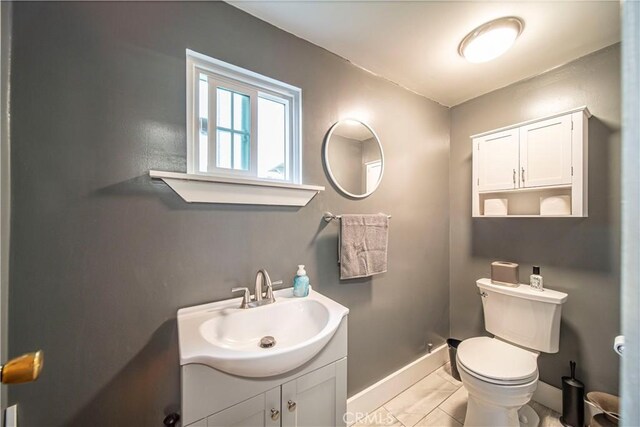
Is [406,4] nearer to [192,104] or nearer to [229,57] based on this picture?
[229,57]

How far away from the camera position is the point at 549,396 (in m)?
1.52

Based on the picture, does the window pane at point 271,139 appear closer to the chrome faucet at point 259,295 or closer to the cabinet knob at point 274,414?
the chrome faucet at point 259,295

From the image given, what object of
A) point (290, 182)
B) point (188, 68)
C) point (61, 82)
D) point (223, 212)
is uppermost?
point (188, 68)

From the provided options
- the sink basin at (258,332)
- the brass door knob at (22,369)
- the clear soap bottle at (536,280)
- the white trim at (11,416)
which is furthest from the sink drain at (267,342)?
the clear soap bottle at (536,280)

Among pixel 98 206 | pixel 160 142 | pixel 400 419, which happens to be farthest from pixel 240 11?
pixel 400 419

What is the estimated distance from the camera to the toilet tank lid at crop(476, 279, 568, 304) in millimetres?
1375

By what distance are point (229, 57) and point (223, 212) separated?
755 millimetres

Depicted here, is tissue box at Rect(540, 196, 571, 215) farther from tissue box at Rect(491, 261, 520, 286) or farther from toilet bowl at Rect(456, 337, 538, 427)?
toilet bowl at Rect(456, 337, 538, 427)

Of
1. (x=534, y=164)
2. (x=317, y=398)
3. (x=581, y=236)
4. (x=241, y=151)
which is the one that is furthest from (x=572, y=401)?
(x=241, y=151)

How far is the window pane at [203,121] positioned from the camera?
1.08 metres

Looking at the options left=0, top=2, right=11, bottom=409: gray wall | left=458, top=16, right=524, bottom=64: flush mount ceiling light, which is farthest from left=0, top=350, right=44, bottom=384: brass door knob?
left=458, top=16, right=524, bottom=64: flush mount ceiling light

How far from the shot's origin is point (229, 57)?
111cm

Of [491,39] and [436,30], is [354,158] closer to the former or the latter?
[436,30]

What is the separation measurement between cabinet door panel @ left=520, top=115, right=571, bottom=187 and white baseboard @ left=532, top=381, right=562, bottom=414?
1351 mm
